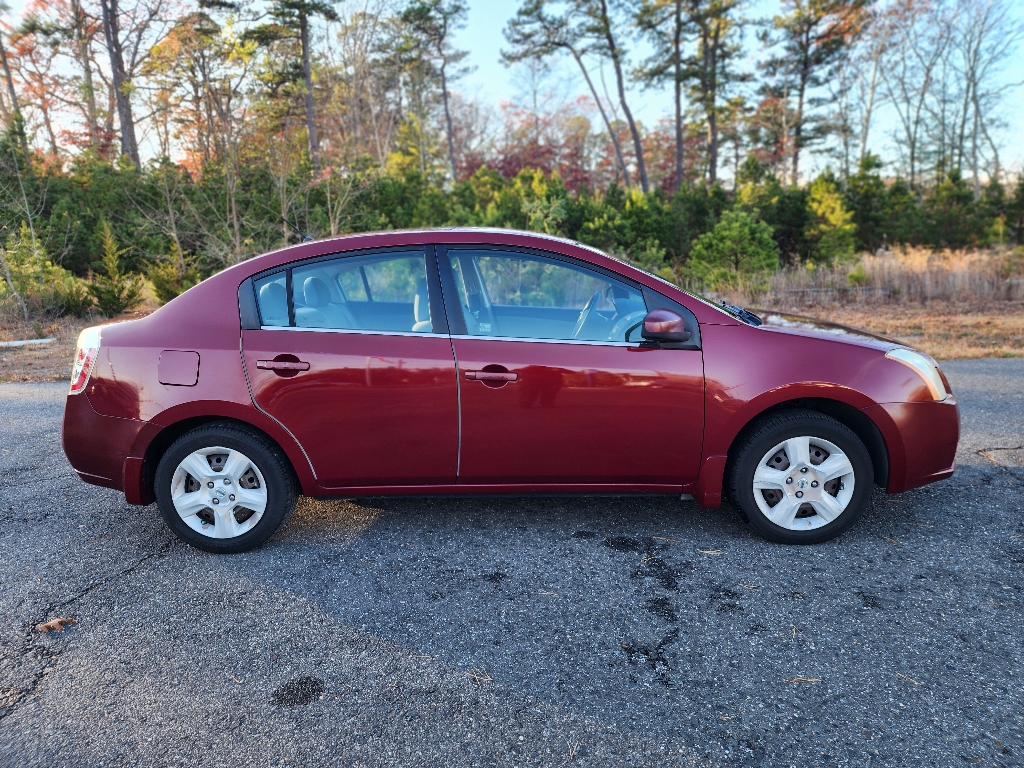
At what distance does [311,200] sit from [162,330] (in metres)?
14.8

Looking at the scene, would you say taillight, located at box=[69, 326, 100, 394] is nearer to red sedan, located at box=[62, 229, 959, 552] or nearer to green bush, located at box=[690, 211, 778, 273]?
red sedan, located at box=[62, 229, 959, 552]

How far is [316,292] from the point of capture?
3.46 m

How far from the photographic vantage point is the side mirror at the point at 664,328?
3238 millimetres

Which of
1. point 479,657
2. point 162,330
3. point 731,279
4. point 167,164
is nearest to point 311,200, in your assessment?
point 167,164

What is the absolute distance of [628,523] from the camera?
3738mm

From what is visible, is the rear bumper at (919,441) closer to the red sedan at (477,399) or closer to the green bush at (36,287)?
the red sedan at (477,399)

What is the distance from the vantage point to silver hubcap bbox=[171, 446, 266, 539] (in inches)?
133

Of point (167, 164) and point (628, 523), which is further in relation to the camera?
point (167, 164)

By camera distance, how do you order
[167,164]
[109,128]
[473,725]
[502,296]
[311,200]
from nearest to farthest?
[473,725] → [502,296] → [167,164] → [311,200] → [109,128]

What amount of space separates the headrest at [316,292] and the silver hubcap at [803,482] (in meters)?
2.36

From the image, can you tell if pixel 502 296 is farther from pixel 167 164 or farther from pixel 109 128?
pixel 109 128

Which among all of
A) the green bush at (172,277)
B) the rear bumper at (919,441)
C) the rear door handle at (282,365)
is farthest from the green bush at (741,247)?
the rear door handle at (282,365)

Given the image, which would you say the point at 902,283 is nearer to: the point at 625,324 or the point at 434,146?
the point at 625,324

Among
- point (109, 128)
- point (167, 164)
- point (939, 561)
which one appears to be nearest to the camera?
point (939, 561)
